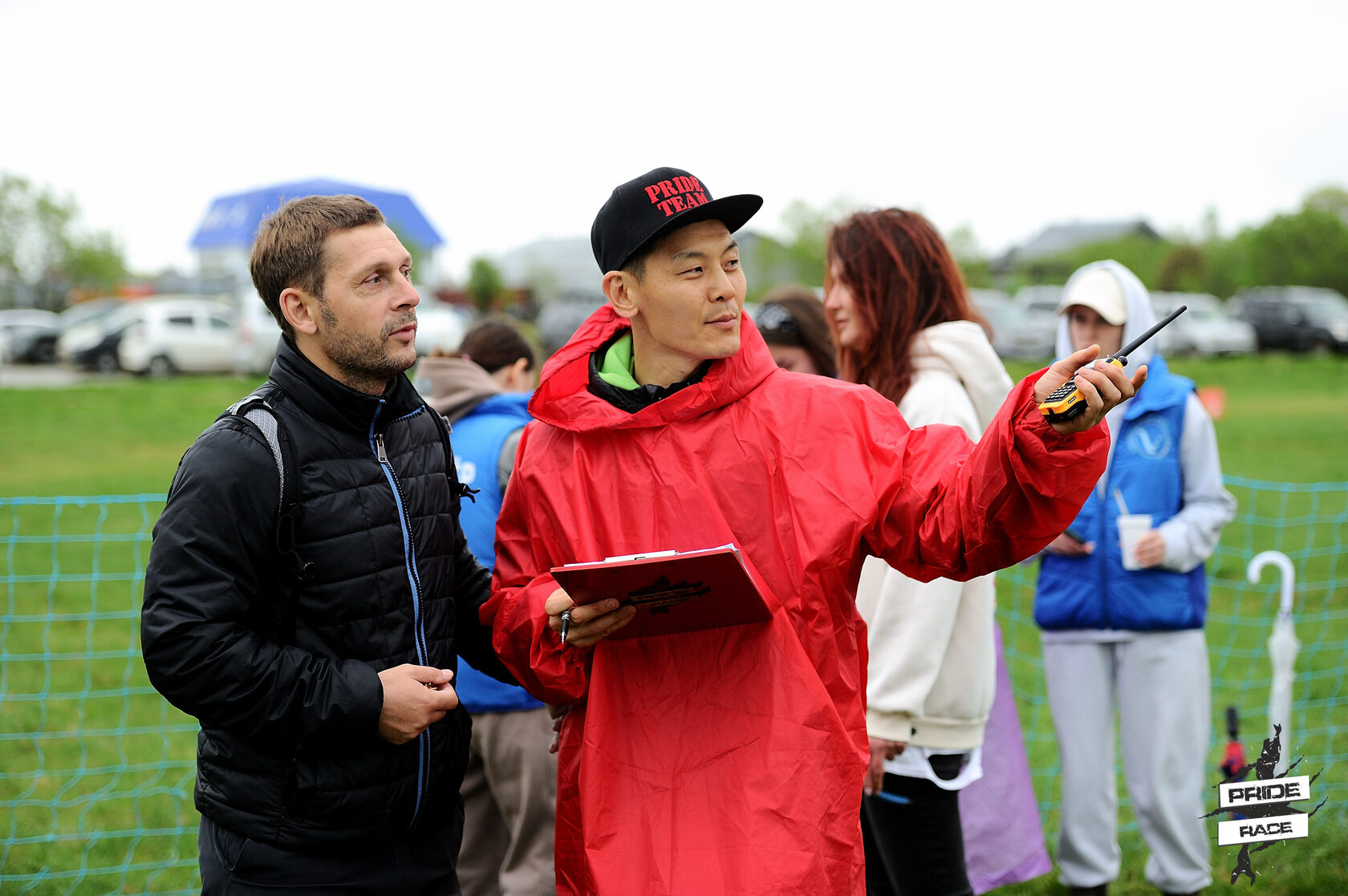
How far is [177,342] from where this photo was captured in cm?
2031

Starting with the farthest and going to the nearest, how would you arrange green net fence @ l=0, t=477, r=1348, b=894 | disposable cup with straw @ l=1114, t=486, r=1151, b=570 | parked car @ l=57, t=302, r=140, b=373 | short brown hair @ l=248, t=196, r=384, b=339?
parked car @ l=57, t=302, r=140, b=373
green net fence @ l=0, t=477, r=1348, b=894
disposable cup with straw @ l=1114, t=486, r=1151, b=570
short brown hair @ l=248, t=196, r=384, b=339

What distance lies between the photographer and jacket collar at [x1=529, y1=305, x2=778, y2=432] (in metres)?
2.11

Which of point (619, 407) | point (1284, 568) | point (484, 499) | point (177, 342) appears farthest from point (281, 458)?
point (177, 342)

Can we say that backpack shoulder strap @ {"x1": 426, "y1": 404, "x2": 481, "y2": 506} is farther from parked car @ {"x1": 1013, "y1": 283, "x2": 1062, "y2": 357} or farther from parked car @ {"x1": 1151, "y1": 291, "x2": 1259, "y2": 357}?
parked car @ {"x1": 1151, "y1": 291, "x2": 1259, "y2": 357}

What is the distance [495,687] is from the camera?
3.25m

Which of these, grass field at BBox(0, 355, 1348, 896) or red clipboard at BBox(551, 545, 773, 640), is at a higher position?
red clipboard at BBox(551, 545, 773, 640)

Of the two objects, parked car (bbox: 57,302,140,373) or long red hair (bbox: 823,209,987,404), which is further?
parked car (bbox: 57,302,140,373)

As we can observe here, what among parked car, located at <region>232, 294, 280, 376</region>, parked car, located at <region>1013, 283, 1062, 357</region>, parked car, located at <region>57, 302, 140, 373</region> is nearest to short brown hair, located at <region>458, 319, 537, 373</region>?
parked car, located at <region>232, 294, 280, 376</region>

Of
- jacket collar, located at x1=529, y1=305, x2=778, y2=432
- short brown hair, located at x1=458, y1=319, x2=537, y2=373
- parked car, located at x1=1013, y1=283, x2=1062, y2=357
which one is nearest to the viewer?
jacket collar, located at x1=529, y1=305, x2=778, y2=432

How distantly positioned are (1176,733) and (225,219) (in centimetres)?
2198

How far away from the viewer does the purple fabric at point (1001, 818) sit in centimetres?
329

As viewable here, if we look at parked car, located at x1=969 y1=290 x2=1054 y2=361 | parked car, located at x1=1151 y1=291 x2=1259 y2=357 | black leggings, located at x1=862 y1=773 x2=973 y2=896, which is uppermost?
black leggings, located at x1=862 y1=773 x2=973 y2=896

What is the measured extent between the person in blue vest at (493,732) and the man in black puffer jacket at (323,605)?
2.89 ft

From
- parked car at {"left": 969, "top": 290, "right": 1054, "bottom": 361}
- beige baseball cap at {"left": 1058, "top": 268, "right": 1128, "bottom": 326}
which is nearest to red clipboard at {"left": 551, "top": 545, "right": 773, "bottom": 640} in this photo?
beige baseball cap at {"left": 1058, "top": 268, "right": 1128, "bottom": 326}
